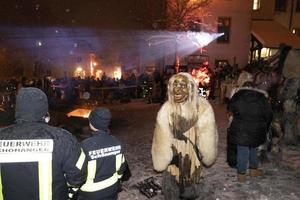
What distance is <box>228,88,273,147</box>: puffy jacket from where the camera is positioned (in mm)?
6078

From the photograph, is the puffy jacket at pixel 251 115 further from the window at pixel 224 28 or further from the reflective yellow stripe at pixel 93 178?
the window at pixel 224 28

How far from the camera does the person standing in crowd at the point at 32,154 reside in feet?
9.42

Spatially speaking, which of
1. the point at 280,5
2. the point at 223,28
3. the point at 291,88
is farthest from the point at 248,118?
the point at 280,5

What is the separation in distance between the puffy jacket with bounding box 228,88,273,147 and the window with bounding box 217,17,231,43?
20697mm

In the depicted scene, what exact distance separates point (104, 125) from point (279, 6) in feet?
91.1

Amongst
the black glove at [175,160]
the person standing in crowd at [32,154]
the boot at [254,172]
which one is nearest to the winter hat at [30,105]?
the person standing in crowd at [32,154]

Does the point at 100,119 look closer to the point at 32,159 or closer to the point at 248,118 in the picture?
the point at 32,159

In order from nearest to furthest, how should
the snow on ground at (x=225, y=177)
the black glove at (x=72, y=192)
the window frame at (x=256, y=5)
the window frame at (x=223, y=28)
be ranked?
1. the black glove at (x=72, y=192)
2. the snow on ground at (x=225, y=177)
3. the window frame at (x=223, y=28)
4. the window frame at (x=256, y=5)

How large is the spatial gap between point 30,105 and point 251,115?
14.1ft

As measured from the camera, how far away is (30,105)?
9.66 feet

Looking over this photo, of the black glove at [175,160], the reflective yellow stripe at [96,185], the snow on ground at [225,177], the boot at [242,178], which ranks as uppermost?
the reflective yellow stripe at [96,185]

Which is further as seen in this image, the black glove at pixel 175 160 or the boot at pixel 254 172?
the boot at pixel 254 172

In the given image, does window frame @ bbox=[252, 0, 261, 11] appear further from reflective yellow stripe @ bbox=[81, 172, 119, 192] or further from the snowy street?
reflective yellow stripe @ bbox=[81, 172, 119, 192]

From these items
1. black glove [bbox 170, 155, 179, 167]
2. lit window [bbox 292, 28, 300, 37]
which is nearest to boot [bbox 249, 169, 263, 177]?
black glove [bbox 170, 155, 179, 167]
